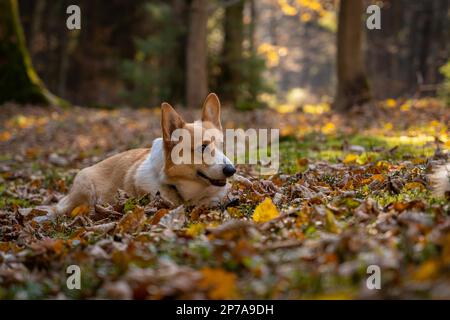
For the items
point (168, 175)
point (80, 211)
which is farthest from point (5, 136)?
point (168, 175)

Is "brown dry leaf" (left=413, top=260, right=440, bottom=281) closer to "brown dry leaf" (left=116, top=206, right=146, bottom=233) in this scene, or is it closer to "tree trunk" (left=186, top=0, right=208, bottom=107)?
"brown dry leaf" (left=116, top=206, right=146, bottom=233)

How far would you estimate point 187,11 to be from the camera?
19625 millimetres

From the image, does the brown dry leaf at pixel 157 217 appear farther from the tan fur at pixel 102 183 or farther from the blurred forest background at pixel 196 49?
the blurred forest background at pixel 196 49

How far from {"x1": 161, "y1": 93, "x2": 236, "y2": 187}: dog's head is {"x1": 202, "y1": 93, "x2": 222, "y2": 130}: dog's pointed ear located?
0.35 m

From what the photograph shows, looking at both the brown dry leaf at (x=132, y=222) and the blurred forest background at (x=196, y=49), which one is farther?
the blurred forest background at (x=196, y=49)

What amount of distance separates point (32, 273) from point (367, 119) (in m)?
9.66

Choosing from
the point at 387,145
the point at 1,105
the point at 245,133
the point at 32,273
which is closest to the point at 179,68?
the point at 1,105

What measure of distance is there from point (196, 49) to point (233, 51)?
2.19m

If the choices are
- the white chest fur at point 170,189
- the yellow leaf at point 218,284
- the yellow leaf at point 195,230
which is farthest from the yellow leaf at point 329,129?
the yellow leaf at point 218,284

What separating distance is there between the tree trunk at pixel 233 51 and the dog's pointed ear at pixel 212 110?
13.3m

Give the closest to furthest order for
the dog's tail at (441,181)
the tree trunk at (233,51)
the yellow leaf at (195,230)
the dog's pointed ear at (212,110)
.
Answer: the yellow leaf at (195,230) < the dog's tail at (441,181) < the dog's pointed ear at (212,110) < the tree trunk at (233,51)

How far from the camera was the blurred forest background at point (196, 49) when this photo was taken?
1786 centimetres

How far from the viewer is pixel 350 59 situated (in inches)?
552
